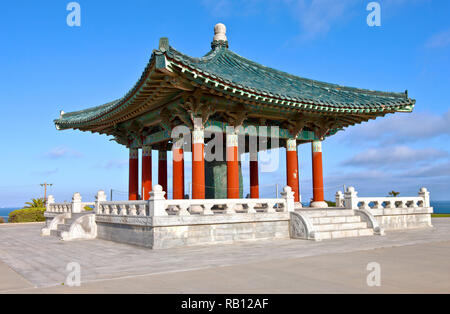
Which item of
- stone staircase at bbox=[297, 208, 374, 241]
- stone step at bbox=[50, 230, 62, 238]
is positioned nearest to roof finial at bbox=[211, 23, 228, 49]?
stone staircase at bbox=[297, 208, 374, 241]

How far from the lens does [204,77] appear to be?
12727 millimetres

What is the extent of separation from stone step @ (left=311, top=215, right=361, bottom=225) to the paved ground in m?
2.02

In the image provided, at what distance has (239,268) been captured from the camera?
317 inches

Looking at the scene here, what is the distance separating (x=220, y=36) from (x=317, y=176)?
9156 millimetres

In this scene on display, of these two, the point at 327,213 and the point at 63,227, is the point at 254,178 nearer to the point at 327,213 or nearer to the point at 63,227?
the point at 327,213

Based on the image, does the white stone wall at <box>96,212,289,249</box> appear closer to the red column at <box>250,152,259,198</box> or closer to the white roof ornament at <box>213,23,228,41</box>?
the red column at <box>250,152,259,198</box>

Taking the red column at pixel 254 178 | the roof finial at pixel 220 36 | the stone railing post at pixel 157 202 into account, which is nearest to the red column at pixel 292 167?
the red column at pixel 254 178

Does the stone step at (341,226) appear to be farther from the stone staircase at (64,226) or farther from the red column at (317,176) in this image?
the stone staircase at (64,226)

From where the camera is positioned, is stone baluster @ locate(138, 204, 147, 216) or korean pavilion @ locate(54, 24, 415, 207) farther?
korean pavilion @ locate(54, 24, 415, 207)

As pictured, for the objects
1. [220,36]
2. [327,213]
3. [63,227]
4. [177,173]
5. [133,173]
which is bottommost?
[63,227]

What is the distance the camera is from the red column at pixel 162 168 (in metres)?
21.1

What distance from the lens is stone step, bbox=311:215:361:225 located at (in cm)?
1485

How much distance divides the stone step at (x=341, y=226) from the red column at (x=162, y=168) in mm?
9503

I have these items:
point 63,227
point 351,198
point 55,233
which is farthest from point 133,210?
point 351,198
